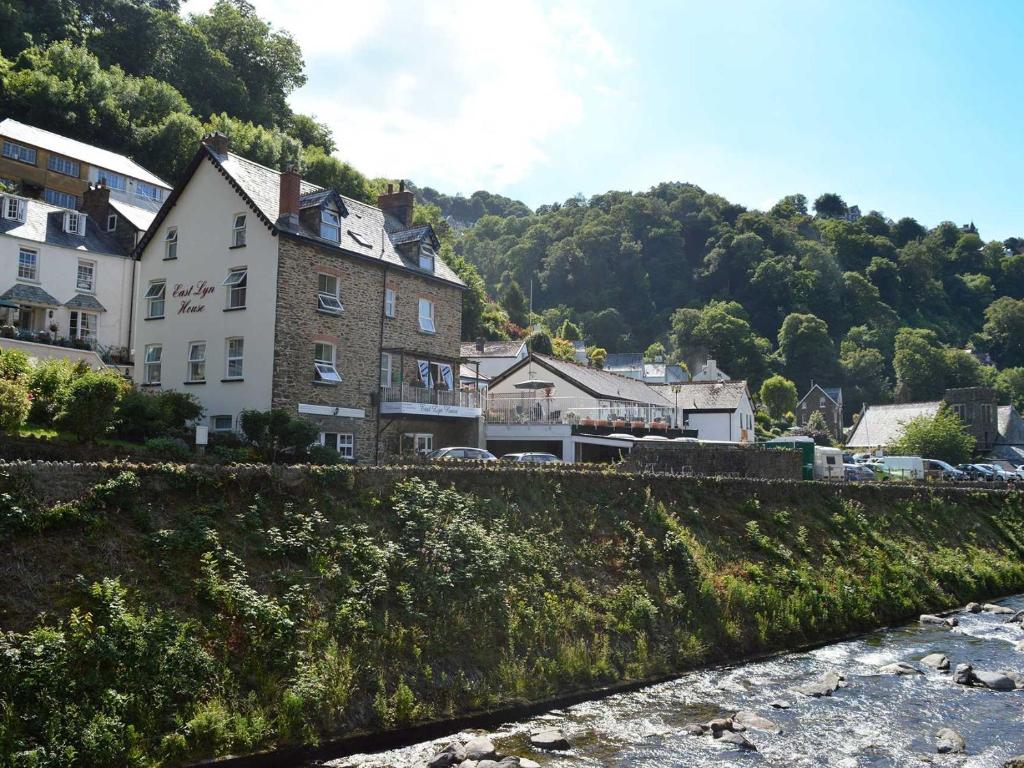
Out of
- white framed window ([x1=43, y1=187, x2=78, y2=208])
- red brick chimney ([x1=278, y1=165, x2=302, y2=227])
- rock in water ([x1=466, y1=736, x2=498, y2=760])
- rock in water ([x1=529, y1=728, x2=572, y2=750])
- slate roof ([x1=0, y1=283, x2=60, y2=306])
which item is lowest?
rock in water ([x1=529, y1=728, x2=572, y2=750])

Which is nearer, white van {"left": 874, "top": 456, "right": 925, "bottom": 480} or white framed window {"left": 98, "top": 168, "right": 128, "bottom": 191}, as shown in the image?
white van {"left": 874, "top": 456, "right": 925, "bottom": 480}

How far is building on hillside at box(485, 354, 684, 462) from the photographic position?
42844 millimetres

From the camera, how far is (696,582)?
22125 millimetres

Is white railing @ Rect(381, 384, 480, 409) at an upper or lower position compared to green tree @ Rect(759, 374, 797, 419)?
lower

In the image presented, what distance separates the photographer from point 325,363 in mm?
33688

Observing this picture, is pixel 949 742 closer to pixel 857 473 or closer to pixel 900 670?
pixel 900 670

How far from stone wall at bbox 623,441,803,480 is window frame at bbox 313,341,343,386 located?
12.3m

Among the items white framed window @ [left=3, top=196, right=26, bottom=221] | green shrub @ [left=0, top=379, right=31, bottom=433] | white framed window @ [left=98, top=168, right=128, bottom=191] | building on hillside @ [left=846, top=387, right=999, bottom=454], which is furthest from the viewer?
building on hillside @ [left=846, top=387, right=999, bottom=454]

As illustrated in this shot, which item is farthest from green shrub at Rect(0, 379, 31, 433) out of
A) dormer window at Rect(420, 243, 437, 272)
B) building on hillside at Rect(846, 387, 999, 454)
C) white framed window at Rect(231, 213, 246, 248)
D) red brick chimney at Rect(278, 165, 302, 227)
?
building on hillside at Rect(846, 387, 999, 454)

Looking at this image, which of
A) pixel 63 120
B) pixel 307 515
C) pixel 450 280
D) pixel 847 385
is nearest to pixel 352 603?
pixel 307 515

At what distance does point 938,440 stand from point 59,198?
234ft

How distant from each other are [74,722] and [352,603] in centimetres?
525

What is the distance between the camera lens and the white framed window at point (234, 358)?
32.8 meters

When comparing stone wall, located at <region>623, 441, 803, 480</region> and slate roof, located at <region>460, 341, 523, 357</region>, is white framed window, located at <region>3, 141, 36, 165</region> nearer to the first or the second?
slate roof, located at <region>460, 341, 523, 357</region>
